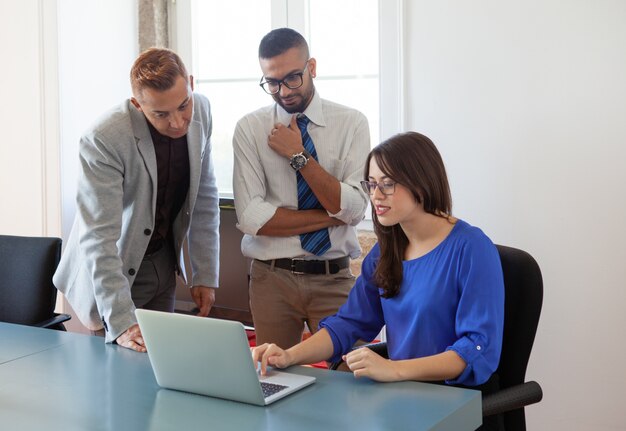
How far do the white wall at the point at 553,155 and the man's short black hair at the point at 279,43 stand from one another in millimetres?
1069

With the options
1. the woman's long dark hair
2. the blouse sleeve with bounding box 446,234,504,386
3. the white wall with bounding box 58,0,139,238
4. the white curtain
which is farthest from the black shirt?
the white curtain

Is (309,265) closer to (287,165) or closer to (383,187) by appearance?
(287,165)

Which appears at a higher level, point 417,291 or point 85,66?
point 85,66

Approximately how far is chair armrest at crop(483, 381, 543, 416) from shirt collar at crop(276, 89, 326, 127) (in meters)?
1.16


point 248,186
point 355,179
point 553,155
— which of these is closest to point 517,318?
point 355,179

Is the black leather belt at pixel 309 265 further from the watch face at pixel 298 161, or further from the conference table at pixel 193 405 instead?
the conference table at pixel 193 405

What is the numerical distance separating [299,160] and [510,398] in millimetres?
1059

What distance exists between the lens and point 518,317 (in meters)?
2.01

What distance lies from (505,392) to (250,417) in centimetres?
66

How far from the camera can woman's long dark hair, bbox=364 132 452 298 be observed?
1.97m

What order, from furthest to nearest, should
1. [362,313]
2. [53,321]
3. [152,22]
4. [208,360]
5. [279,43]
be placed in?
[152,22] < [53,321] < [279,43] < [362,313] < [208,360]

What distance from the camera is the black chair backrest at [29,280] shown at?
291 centimetres

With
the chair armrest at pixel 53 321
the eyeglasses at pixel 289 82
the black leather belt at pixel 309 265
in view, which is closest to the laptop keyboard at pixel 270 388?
the black leather belt at pixel 309 265

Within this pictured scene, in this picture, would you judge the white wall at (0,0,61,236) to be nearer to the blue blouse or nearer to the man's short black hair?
the man's short black hair
